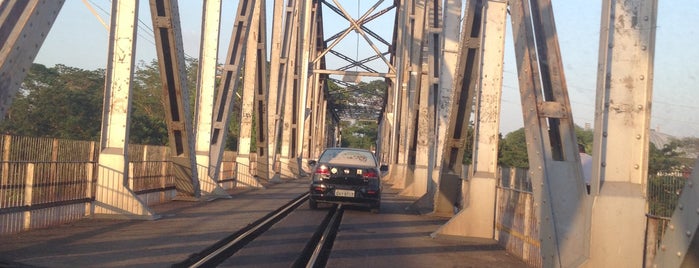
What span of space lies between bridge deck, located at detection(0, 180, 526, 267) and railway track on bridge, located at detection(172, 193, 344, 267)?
0.17 m

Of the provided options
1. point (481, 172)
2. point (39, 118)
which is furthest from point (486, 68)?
point (39, 118)

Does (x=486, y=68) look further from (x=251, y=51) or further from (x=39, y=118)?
(x=39, y=118)

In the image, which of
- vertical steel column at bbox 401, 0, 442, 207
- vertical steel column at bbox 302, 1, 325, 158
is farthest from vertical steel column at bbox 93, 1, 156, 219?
vertical steel column at bbox 302, 1, 325, 158

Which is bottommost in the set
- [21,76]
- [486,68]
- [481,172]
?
[481,172]

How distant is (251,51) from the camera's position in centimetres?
2917

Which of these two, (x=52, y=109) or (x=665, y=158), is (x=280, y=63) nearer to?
(x=52, y=109)

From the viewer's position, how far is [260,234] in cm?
1261

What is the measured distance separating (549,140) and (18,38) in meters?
5.65

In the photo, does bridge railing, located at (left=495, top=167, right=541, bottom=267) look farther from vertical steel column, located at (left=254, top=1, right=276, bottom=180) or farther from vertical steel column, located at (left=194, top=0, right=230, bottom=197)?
vertical steel column, located at (left=254, top=1, right=276, bottom=180)

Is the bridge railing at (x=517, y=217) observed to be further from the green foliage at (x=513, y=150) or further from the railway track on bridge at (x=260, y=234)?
the green foliage at (x=513, y=150)

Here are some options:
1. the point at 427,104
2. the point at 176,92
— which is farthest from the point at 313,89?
the point at 176,92

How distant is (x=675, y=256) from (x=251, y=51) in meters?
25.6

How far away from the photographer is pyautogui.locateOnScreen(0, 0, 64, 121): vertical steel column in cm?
812

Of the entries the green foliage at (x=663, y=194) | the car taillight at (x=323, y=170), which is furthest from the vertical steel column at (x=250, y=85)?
the green foliage at (x=663, y=194)
